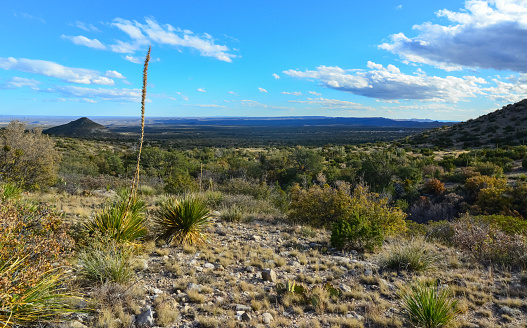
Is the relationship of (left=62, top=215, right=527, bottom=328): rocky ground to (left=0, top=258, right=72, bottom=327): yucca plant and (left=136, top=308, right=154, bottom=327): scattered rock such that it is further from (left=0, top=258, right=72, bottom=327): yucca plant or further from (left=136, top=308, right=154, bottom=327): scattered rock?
(left=0, top=258, right=72, bottom=327): yucca plant

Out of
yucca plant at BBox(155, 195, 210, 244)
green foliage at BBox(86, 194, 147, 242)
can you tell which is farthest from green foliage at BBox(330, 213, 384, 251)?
green foliage at BBox(86, 194, 147, 242)

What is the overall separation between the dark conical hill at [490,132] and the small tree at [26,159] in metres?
37.8

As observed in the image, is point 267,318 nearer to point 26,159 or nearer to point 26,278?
point 26,278

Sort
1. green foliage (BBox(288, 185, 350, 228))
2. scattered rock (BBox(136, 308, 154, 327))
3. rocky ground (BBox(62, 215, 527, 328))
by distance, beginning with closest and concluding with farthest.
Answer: scattered rock (BBox(136, 308, 154, 327)), rocky ground (BBox(62, 215, 527, 328)), green foliage (BBox(288, 185, 350, 228))

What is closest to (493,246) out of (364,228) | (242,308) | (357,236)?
(364,228)

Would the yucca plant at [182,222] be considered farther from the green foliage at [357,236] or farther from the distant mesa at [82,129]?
the distant mesa at [82,129]

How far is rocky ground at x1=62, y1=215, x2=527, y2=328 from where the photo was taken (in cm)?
408

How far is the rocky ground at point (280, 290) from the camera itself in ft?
13.4

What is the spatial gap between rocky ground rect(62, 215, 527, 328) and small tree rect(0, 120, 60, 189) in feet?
32.1

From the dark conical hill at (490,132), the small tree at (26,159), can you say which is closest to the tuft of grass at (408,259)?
the small tree at (26,159)

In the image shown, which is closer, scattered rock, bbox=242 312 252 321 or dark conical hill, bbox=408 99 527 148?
scattered rock, bbox=242 312 252 321

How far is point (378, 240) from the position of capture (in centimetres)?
736

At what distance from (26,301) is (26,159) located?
12.5m

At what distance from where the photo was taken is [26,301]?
3.38 metres
